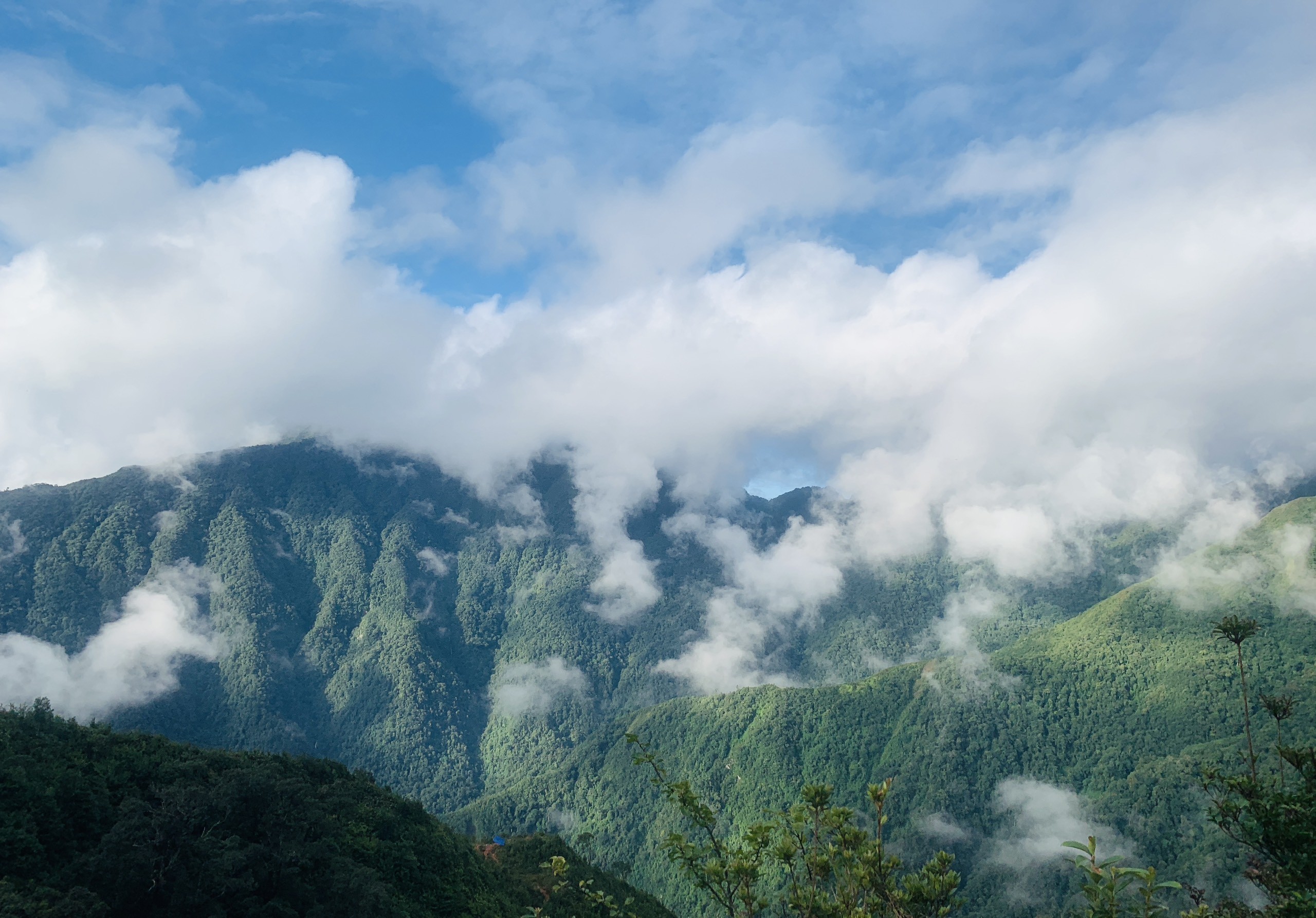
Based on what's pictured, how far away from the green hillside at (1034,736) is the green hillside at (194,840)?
113 metres

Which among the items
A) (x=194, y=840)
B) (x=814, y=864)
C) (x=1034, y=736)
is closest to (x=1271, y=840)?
(x=814, y=864)

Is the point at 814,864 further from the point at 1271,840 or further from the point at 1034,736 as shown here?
the point at 1034,736

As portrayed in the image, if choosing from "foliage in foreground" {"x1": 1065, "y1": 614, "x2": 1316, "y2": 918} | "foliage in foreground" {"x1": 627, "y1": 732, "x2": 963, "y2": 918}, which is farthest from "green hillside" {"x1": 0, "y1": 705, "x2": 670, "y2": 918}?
"foliage in foreground" {"x1": 1065, "y1": 614, "x2": 1316, "y2": 918}

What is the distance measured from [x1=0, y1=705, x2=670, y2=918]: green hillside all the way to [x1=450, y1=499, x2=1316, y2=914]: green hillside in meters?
113

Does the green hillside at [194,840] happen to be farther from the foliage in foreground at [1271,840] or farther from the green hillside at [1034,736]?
the green hillside at [1034,736]

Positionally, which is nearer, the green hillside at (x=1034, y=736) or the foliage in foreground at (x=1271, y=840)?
the foliage in foreground at (x=1271, y=840)

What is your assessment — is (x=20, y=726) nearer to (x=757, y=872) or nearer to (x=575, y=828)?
(x=757, y=872)

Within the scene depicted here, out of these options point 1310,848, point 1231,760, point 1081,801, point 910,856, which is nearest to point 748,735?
point 910,856

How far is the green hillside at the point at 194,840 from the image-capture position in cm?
3556

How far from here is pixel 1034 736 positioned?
574 feet

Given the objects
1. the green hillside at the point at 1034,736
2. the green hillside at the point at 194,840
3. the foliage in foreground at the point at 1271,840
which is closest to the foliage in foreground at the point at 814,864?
the foliage in foreground at the point at 1271,840

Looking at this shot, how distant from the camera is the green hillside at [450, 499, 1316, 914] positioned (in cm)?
14650

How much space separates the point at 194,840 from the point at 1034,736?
186813mm

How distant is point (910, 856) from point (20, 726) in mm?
146321
